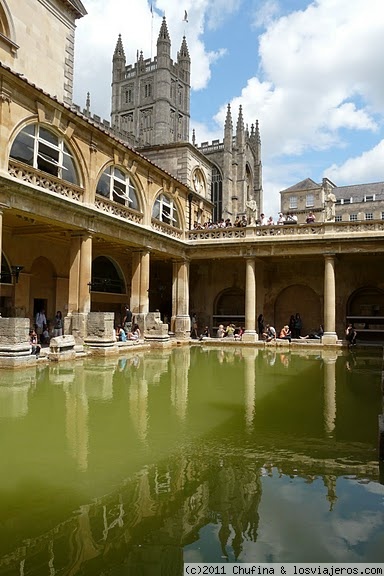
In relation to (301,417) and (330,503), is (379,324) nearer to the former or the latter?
(301,417)

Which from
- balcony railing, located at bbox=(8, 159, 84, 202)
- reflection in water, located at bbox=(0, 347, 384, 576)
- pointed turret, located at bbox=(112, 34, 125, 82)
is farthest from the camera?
pointed turret, located at bbox=(112, 34, 125, 82)

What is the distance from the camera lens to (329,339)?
21938 mm

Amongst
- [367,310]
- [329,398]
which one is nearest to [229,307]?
[367,310]

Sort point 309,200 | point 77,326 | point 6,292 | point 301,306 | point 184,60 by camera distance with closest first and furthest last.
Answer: point 77,326 < point 6,292 < point 301,306 < point 309,200 < point 184,60

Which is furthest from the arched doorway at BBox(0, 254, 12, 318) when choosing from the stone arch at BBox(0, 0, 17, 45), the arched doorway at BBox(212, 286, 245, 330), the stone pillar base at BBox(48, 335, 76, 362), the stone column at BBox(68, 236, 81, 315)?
the arched doorway at BBox(212, 286, 245, 330)

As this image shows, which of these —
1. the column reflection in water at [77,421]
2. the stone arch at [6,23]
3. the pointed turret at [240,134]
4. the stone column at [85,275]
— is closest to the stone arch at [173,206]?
the stone column at [85,275]

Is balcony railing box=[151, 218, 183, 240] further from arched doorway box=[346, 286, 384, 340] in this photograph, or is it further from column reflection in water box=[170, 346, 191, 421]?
arched doorway box=[346, 286, 384, 340]

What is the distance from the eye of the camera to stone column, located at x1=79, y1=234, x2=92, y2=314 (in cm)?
1722

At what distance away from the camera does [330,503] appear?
3.90 meters

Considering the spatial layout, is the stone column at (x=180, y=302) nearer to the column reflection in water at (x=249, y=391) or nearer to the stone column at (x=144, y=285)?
the stone column at (x=144, y=285)

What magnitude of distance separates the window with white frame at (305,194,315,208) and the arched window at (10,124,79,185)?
55.7 meters

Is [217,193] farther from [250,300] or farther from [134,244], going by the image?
[134,244]

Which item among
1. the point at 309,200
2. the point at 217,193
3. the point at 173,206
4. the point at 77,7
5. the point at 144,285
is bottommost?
the point at 144,285

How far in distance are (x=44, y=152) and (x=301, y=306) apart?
17986mm
